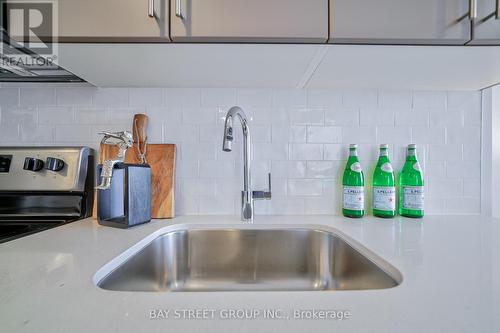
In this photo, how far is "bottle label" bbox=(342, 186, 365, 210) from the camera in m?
0.92

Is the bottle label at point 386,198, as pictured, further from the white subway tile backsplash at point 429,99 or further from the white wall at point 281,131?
the white subway tile backsplash at point 429,99

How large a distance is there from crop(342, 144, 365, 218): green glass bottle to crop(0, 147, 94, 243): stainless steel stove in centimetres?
98

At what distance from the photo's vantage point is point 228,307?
328 millimetres

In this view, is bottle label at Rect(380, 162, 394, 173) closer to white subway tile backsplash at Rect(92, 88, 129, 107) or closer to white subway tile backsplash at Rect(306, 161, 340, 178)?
white subway tile backsplash at Rect(306, 161, 340, 178)

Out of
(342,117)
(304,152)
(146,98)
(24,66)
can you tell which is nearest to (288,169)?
(304,152)

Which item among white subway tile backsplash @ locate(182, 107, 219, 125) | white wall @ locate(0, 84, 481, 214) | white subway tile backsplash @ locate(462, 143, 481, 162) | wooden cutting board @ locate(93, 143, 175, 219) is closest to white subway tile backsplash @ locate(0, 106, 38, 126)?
white wall @ locate(0, 84, 481, 214)

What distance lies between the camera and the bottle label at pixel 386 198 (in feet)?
3.03

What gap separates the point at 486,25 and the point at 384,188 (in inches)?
21.3

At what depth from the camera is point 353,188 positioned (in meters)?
0.93

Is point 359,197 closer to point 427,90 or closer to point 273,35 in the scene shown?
point 427,90

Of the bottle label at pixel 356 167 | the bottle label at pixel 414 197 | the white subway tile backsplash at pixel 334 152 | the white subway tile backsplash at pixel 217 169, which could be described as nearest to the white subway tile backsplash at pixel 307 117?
the white subway tile backsplash at pixel 334 152

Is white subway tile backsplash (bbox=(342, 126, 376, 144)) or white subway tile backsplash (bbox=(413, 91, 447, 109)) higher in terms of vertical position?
white subway tile backsplash (bbox=(413, 91, 447, 109))

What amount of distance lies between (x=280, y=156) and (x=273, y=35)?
484 mm

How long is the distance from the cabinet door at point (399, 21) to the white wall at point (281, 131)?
0.38m
